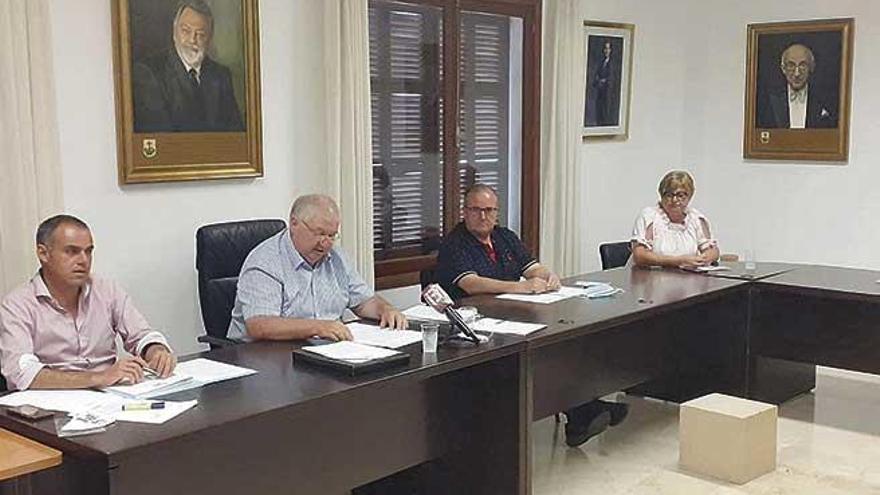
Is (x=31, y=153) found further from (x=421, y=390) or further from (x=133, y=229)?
(x=421, y=390)

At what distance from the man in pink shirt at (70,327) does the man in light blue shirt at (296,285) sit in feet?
1.29

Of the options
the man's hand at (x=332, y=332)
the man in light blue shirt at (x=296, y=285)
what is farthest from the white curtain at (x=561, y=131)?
the man's hand at (x=332, y=332)

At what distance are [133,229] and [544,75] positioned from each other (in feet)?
9.08

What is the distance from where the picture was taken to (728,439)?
150 inches

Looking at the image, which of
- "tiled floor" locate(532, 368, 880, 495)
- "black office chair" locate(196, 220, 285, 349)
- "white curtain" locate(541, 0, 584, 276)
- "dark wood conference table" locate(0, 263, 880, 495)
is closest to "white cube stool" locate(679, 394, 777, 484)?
"tiled floor" locate(532, 368, 880, 495)

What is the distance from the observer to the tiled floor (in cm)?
377

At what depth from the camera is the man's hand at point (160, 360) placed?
2.76m

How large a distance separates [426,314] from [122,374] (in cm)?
128

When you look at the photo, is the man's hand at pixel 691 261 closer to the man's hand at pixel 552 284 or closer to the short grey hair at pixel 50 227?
the man's hand at pixel 552 284

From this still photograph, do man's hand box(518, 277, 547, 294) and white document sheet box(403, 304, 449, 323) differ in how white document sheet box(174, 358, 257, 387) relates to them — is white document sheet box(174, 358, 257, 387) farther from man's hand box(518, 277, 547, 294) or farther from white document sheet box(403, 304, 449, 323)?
man's hand box(518, 277, 547, 294)

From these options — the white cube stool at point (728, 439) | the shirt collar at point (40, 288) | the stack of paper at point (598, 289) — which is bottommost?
the white cube stool at point (728, 439)

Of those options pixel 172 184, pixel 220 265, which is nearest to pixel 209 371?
pixel 220 265

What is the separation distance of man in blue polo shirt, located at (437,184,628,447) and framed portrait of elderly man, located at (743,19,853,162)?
108 inches

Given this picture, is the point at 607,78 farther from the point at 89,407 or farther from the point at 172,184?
the point at 89,407
